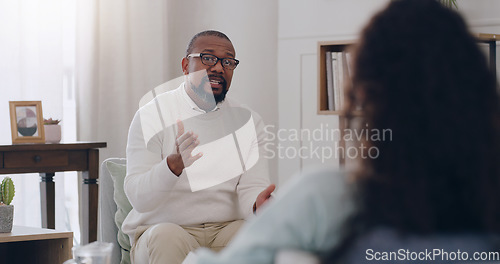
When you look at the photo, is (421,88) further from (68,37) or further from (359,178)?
(68,37)

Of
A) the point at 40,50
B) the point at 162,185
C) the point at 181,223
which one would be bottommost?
the point at 181,223

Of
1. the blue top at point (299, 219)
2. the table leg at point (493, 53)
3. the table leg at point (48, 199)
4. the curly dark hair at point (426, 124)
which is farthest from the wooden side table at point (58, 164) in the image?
the curly dark hair at point (426, 124)

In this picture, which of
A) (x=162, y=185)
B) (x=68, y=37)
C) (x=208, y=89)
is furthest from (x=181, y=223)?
(x=68, y=37)

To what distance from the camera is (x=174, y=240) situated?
184 centimetres

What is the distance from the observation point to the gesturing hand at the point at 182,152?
5.75 feet

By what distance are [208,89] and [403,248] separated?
1.40 metres

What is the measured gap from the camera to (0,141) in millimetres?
2824

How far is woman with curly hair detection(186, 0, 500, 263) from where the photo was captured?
0.75 m

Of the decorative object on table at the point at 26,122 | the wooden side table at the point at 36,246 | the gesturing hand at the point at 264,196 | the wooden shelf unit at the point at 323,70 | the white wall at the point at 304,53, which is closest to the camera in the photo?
the gesturing hand at the point at 264,196

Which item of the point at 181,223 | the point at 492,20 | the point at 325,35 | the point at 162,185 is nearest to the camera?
the point at 162,185

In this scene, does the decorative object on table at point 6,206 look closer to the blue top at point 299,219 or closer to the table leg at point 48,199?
the table leg at point 48,199

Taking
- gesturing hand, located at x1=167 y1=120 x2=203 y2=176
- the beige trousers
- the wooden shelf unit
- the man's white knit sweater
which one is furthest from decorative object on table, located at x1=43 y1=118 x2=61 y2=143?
the wooden shelf unit

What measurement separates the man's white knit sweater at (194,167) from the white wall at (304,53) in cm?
92

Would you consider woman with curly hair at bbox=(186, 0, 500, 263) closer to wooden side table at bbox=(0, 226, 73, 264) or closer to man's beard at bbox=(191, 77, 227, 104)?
man's beard at bbox=(191, 77, 227, 104)
